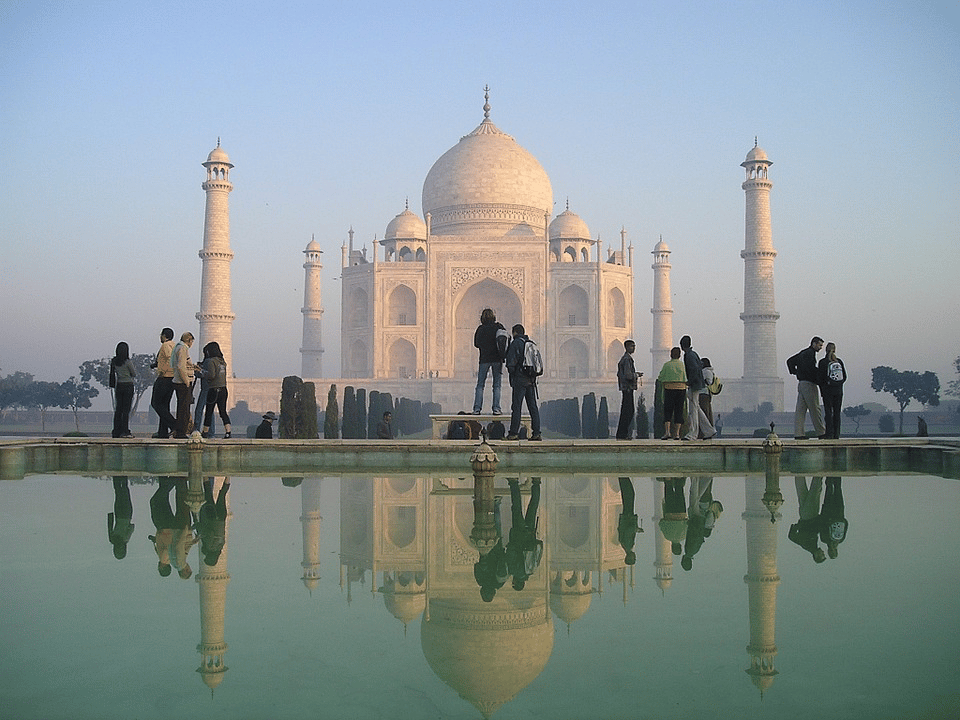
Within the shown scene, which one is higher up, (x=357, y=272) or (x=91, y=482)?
(x=357, y=272)

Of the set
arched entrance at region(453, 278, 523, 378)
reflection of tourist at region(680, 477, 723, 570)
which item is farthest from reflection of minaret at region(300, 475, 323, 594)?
arched entrance at region(453, 278, 523, 378)

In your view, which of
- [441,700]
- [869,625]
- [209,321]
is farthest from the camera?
[209,321]

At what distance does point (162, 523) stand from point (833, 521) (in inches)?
133

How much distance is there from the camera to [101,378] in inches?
1320

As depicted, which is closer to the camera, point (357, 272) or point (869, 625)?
point (869, 625)

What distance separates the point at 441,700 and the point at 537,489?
14.2 ft

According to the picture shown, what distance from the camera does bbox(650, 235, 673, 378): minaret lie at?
39531 millimetres

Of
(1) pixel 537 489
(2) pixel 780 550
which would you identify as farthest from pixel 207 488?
(2) pixel 780 550

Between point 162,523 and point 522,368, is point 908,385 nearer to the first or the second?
point 522,368

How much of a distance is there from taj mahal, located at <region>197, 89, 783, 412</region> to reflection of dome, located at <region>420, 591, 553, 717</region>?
2791 cm

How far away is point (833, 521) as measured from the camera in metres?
5.35

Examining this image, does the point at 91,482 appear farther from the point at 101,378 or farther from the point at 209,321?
the point at 101,378

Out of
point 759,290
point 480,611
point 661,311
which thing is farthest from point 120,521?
point 661,311

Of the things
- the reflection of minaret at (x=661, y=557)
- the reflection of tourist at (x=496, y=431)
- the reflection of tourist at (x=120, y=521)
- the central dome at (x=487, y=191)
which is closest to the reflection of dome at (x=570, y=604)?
the reflection of minaret at (x=661, y=557)
